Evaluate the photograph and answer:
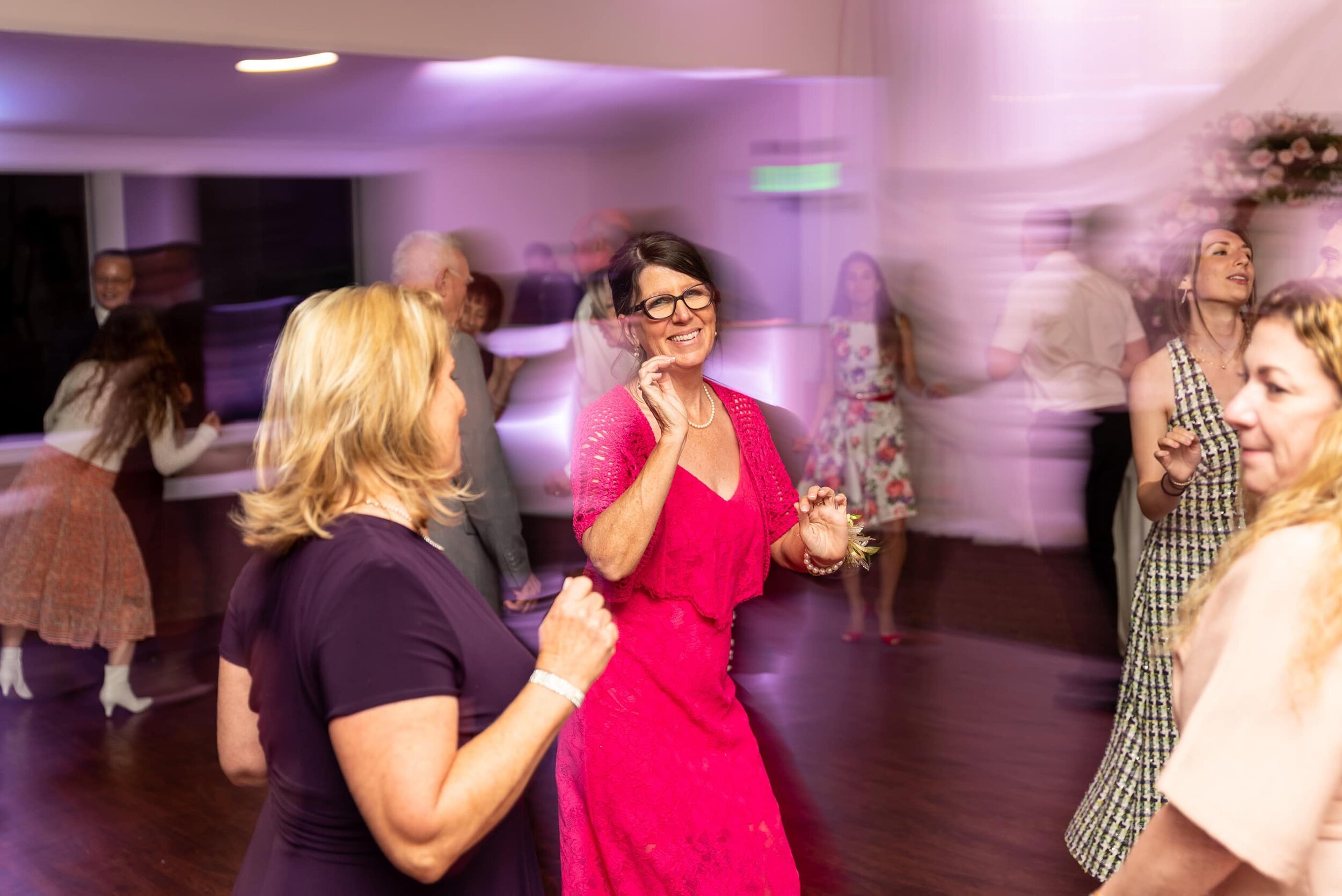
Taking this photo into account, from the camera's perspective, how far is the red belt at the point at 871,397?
453 centimetres

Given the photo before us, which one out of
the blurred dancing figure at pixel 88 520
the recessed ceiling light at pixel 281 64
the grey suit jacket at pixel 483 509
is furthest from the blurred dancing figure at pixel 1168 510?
the blurred dancing figure at pixel 88 520

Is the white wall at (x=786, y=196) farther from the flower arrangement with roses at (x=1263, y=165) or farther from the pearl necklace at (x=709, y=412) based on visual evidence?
the pearl necklace at (x=709, y=412)

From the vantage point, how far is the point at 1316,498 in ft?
3.16

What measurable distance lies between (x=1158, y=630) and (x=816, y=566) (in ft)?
2.54

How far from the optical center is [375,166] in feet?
13.2

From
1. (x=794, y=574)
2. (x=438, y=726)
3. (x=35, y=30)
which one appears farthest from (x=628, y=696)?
(x=794, y=574)

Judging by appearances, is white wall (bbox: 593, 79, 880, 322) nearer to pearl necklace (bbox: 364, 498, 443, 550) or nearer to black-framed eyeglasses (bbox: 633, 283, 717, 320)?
black-framed eyeglasses (bbox: 633, 283, 717, 320)

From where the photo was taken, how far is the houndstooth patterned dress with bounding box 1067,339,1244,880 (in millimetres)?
2113

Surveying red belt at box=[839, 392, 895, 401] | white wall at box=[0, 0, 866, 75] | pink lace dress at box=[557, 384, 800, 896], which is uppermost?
white wall at box=[0, 0, 866, 75]

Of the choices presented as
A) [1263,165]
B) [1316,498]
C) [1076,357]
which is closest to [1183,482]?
[1316,498]

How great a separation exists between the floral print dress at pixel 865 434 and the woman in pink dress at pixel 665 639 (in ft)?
8.64

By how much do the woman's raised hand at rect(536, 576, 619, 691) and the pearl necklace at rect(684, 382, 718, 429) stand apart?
2.40ft

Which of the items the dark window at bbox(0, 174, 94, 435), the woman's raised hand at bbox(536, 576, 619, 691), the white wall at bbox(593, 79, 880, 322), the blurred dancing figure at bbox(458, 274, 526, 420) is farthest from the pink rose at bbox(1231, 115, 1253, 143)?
the dark window at bbox(0, 174, 94, 435)

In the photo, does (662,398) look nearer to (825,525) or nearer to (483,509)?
(825,525)
